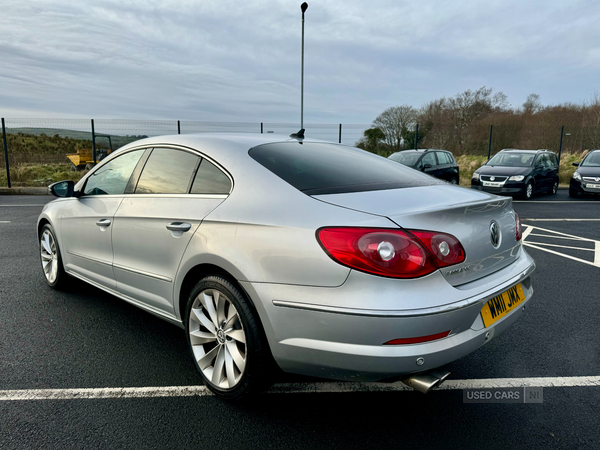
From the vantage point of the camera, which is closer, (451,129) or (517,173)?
(517,173)

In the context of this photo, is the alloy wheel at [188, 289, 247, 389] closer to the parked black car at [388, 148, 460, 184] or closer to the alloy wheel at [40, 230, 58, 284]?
the alloy wheel at [40, 230, 58, 284]

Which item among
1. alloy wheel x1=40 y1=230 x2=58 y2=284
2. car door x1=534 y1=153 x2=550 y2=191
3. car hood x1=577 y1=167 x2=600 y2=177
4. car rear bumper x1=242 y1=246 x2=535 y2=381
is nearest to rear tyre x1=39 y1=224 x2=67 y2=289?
alloy wheel x1=40 y1=230 x2=58 y2=284

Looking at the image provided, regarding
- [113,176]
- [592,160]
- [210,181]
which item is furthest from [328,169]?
[592,160]

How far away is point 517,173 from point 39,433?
1406 centimetres

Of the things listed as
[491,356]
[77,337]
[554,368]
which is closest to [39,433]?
[77,337]

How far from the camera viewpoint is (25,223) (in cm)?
856

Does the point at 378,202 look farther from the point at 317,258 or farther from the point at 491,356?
the point at 491,356

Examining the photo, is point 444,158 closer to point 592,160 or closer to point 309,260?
point 592,160

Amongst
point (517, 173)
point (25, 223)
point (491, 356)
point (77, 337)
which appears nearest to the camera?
point (491, 356)

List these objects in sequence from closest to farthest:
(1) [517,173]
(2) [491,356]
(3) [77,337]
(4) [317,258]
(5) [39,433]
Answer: (4) [317,258], (5) [39,433], (2) [491,356], (3) [77,337], (1) [517,173]

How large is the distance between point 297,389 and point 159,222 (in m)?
1.35

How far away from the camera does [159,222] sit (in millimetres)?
2814

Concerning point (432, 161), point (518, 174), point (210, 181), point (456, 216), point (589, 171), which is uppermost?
point (210, 181)

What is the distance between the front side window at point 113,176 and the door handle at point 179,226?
0.88 metres
